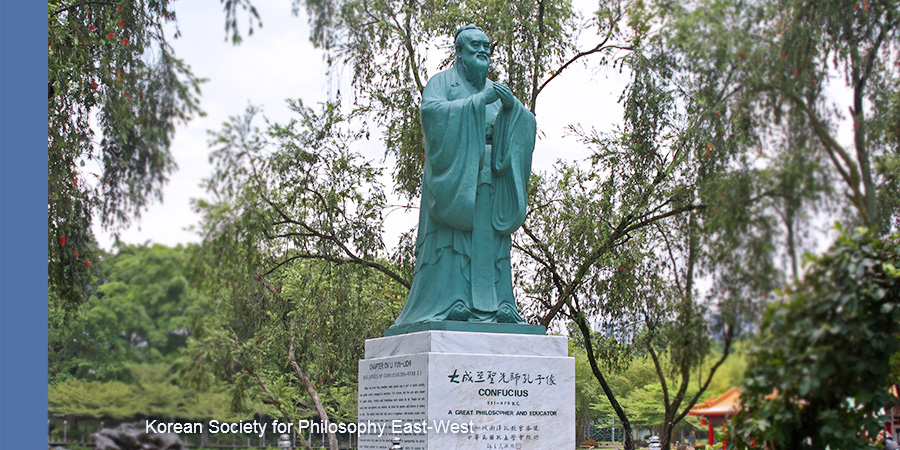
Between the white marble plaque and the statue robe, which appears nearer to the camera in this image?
the white marble plaque

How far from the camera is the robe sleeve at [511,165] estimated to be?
773 centimetres

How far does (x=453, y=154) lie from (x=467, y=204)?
0.44 m

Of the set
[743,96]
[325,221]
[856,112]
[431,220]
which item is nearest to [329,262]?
[325,221]

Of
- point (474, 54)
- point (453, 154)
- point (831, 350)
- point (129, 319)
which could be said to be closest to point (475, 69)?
point (474, 54)

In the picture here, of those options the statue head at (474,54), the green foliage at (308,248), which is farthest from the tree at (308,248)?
the statue head at (474,54)

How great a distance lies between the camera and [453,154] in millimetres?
7527

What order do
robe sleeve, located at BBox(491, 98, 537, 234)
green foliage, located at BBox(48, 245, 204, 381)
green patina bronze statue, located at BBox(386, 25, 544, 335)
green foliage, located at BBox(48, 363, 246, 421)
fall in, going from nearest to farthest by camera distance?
green patina bronze statue, located at BBox(386, 25, 544, 335) < robe sleeve, located at BBox(491, 98, 537, 234) < green foliage, located at BBox(48, 245, 204, 381) < green foliage, located at BBox(48, 363, 246, 421)

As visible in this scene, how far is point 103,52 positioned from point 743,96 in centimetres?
676

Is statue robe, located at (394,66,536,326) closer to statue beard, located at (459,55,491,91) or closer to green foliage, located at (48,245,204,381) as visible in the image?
statue beard, located at (459,55,491,91)

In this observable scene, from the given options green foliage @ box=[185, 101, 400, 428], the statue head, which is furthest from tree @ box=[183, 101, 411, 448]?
the statue head

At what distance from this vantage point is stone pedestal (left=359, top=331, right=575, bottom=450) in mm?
6781

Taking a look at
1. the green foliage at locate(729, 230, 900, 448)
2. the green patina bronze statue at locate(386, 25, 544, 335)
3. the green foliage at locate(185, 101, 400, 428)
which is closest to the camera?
the green foliage at locate(729, 230, 900, 448)

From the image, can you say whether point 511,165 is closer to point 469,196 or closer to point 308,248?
point 469,196

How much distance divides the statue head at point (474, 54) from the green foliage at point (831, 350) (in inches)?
125
